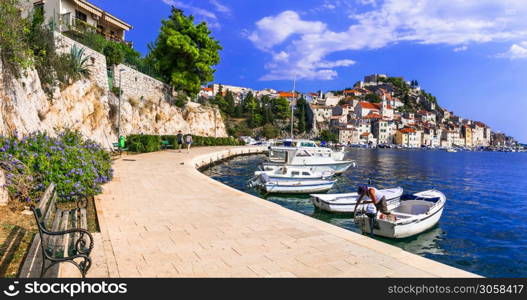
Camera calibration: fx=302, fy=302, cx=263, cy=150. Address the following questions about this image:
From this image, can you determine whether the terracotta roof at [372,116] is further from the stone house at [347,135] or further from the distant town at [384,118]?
the stone house at [347,135]

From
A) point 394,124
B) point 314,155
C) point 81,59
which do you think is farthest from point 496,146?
point 81,59

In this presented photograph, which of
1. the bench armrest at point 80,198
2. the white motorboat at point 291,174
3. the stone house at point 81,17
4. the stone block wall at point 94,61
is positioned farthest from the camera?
the stone house at point 81,17

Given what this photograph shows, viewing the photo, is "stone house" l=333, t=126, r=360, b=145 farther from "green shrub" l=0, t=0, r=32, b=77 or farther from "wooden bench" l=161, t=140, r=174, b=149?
"green shrub" l=0, t=0, r=32, b=77

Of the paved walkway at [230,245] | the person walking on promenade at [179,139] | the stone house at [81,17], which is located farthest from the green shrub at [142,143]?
the paved walkway at [230,245]

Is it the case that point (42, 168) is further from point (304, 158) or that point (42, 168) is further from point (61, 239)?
point (304, 158)

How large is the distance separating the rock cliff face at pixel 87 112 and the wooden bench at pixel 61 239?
13.5 ft

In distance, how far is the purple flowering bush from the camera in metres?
7.10

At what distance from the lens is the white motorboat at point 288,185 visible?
16.8 meters

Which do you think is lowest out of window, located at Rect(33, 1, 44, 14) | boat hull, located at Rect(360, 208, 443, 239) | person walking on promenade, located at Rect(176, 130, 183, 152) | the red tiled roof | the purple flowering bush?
boat hull, located at Rect(360, 208, 443, 239)

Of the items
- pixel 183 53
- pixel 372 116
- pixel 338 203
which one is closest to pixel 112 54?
pixel 183 53

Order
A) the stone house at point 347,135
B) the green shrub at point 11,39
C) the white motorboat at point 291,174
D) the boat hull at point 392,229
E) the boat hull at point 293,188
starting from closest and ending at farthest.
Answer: the boat hull at point 392,229, the green shrub at point 11,39, the boat hull at point 293,188, the white motorboat at point 291,174, the stone house at point 347,135

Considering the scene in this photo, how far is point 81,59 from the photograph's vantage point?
71.2ft

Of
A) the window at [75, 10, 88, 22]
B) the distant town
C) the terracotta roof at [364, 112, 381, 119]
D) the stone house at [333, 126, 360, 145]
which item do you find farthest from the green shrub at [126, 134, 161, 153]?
the terracotta roof at [364, 112, 381, 119]

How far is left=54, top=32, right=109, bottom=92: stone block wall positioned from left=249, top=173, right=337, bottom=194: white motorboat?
15162mm
